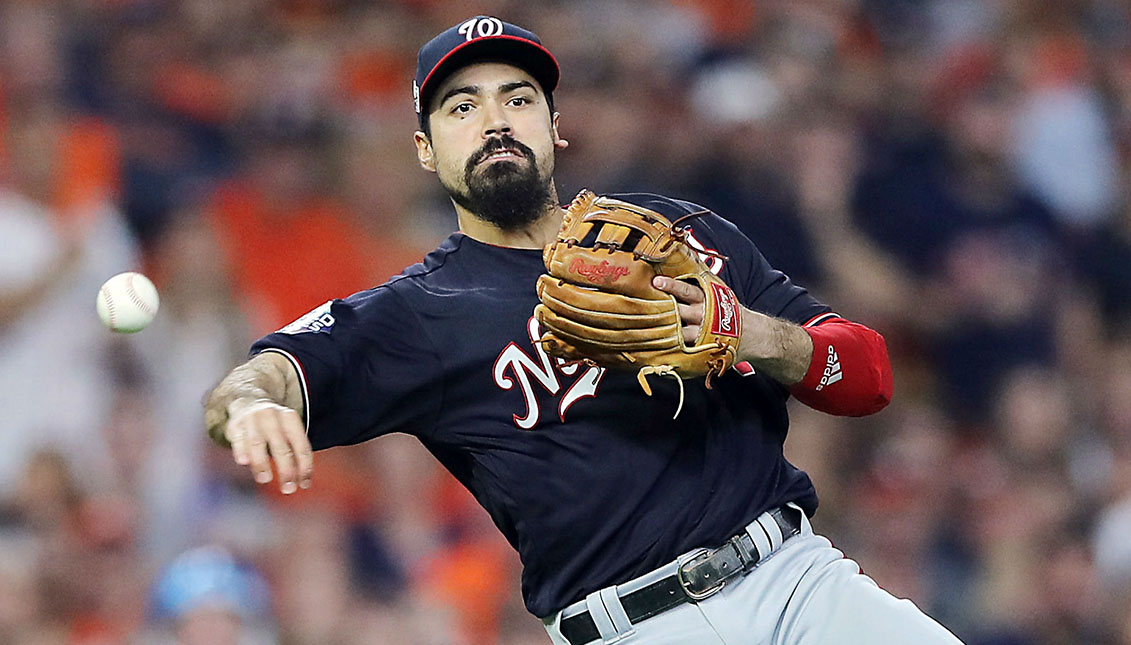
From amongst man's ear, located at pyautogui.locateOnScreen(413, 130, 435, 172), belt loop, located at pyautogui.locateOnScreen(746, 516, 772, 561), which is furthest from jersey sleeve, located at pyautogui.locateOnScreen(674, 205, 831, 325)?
man's ear, located at pyautogui.locateOnScreen(413, 130, 435, 172)

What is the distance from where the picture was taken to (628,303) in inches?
105

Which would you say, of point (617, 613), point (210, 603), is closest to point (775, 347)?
point (617, 613)

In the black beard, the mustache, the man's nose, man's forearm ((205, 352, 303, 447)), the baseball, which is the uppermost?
the man's nose

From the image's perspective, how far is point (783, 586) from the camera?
9.50ft

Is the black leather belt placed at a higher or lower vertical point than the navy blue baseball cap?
lower

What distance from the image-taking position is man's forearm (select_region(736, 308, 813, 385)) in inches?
110

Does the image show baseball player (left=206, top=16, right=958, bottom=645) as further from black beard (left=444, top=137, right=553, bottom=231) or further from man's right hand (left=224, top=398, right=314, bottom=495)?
man's right hand (left=224, top=398, right=314, bottom=495)

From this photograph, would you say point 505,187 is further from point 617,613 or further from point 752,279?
point 617,613

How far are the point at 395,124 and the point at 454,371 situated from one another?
3.79 metres

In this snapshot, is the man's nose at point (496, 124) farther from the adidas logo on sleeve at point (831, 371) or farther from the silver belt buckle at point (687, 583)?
the silver belt buckle at point (687, 583)

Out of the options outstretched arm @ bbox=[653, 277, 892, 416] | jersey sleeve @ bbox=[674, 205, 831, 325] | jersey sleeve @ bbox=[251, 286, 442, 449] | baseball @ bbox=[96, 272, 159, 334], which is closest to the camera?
outstretched arm @ bbox=[653, 277, 892, 416]

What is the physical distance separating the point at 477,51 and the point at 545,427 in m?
0.83

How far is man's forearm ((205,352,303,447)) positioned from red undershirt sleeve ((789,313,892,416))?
972 mm

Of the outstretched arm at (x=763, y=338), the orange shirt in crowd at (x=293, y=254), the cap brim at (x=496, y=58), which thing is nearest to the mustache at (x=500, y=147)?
the cap brim at (x=496, y=58)
